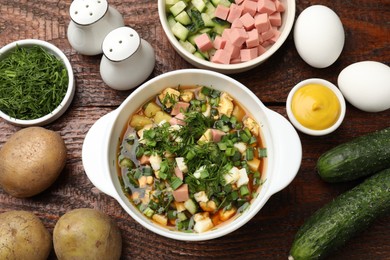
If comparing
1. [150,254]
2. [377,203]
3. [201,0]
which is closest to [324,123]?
[377,203]

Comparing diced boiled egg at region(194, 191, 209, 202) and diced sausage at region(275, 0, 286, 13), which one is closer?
diced boiled egg at region(194, 191, 209, 202)

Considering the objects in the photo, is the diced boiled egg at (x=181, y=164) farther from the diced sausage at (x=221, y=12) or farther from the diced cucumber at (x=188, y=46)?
the diced sausage at (x=221, y=12)

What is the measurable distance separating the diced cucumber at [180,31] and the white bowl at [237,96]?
184 millimetres

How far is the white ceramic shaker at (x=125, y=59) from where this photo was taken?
1.75 m

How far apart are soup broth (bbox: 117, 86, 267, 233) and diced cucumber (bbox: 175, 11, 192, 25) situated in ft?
0.80

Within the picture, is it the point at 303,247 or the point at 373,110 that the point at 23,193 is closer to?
the point at 303,247

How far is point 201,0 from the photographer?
1969 mm

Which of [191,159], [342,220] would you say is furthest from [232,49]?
[342,220]

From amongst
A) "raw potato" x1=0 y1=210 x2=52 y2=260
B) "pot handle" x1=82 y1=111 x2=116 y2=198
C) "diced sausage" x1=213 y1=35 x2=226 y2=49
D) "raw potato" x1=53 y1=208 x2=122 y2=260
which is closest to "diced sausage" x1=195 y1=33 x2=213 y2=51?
"diced sausage" x1=213 y1=35 x2=226 y2=49

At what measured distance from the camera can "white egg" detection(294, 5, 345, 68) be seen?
1.88 m

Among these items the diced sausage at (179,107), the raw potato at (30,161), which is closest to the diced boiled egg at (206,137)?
the diced sausage at (179,107)

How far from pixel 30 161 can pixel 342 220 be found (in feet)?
3.14

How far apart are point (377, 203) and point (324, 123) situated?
0.29 meters

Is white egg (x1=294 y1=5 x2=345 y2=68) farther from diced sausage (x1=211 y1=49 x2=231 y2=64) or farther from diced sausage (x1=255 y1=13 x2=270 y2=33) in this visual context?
diced sausage (x1=211 y1=49 x2=231 y2=64)
